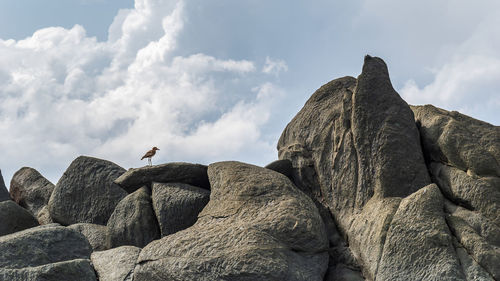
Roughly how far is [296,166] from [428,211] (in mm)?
6924

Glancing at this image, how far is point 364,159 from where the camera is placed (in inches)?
827

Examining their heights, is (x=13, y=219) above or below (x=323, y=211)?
below

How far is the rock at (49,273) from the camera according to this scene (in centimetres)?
1797

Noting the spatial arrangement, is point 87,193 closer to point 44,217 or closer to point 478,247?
point 44,217

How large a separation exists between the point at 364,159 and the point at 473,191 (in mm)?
3863

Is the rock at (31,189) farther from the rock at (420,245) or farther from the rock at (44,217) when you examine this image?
the rock at (420,245)

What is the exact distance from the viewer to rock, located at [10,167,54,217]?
3236 centimetres

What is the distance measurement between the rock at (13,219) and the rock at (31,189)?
5.53 meters

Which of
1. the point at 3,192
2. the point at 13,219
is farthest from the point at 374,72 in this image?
the point at 3,192

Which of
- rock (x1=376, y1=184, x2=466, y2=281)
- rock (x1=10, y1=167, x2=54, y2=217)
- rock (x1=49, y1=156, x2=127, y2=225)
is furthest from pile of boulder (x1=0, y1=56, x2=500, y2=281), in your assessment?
rock (x1=10, y1=167, x2=54, y2=217)

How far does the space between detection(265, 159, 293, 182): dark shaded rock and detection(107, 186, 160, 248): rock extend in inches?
201

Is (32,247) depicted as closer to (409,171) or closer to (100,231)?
(100,231)

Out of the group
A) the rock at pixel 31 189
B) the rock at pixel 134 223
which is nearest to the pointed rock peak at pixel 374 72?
the rock at pixel 134 223

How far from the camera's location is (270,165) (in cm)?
2353
